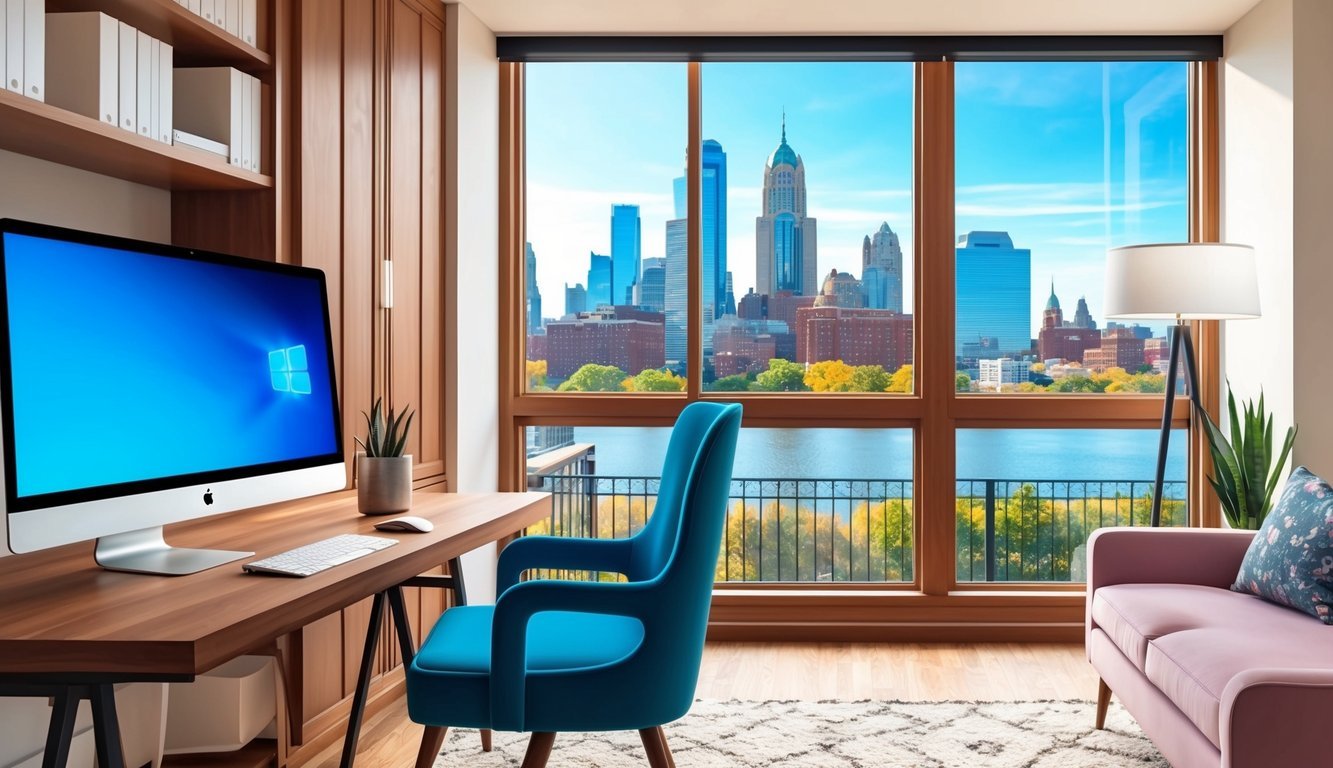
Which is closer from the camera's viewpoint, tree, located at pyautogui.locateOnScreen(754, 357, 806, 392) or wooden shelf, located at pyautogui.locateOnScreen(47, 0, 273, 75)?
wooden shelf, located at pyautogui.locateOnScreen(47, 0, 273, 75)

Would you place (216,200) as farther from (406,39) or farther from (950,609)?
(950,609)

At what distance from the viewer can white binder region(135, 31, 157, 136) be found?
2016mm

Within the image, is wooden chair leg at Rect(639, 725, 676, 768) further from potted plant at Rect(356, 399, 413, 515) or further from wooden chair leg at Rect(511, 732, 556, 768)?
potted plant at Rect(356, 399, 413, 515)

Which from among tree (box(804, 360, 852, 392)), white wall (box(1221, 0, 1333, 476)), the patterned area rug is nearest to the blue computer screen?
the patterned area rug

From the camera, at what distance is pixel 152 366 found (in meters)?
1.64

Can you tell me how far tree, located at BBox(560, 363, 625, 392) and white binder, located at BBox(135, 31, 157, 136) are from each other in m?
2.16

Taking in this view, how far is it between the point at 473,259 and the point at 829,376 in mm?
1523

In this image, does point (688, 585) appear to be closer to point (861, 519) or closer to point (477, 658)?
point (477, 658)

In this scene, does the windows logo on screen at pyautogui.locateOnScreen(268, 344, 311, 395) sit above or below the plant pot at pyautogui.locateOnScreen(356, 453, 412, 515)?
above

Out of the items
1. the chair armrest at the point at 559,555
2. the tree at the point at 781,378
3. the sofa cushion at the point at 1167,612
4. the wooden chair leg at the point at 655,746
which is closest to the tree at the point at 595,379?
the tree at the point at 781,378

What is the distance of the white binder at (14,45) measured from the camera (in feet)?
5.48

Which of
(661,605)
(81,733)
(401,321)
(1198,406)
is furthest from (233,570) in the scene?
(1198,406)

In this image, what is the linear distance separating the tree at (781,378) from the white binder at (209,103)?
90.1 inches

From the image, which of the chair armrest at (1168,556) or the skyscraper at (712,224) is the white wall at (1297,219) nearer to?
the chair armrest at (1168,556)
